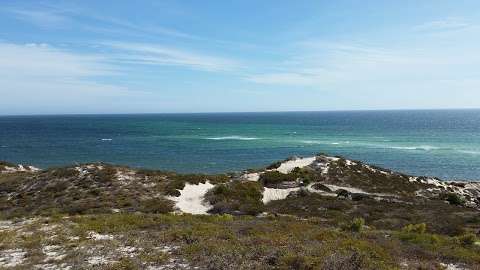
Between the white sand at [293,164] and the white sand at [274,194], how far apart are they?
24.7 ft

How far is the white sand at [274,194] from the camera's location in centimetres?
3823

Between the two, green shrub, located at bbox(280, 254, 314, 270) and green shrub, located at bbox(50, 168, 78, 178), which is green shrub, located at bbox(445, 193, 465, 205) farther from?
green shrub, located at bbox(50, 168, 78, 178)

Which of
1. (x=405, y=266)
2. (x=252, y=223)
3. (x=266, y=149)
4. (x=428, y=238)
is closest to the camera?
(x=405, y=266)

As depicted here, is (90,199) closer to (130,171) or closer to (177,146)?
(130,171)

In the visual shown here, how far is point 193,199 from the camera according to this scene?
35531mm

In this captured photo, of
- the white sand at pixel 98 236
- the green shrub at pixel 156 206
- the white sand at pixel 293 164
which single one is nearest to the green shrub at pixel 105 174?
the green shrub at pixel 156 206

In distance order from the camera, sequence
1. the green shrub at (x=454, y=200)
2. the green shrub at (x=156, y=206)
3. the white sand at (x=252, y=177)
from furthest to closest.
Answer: the white sand at (x=252, y=177) → the green shrub at (x=454, y=200) → the green shrub at (x=156, y=206)

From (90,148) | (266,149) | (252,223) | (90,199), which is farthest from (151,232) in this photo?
(90,148)

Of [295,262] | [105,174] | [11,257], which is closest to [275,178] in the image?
[105,174]

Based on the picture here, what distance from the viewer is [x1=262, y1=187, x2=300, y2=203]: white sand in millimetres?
38231

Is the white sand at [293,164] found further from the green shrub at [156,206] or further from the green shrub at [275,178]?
the green shrub at [156,206]

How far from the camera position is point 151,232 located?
19062 millimetres

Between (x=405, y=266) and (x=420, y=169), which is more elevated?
(x=405, y=266)

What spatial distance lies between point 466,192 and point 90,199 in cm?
4322
